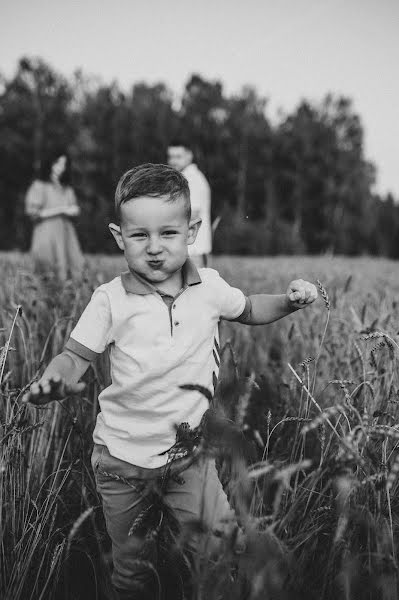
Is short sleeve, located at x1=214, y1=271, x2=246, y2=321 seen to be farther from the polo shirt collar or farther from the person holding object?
the person holding object

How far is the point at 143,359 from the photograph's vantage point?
4.89 ft

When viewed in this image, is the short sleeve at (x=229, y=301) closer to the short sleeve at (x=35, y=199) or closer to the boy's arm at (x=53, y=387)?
the boy's arm at (x=53, y=387)

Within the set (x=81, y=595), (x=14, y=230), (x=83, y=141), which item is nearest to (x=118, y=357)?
(x=81, y=595)

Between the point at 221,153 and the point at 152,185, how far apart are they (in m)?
33.5

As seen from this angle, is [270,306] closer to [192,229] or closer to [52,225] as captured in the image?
[192,229]

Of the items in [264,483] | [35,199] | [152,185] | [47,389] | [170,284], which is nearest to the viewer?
[47,389]

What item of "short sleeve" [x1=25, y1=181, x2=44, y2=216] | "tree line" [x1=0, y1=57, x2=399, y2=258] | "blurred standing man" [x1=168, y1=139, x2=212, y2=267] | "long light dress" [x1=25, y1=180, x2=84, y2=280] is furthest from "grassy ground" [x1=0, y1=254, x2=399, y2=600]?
"tree line" [x1=0, y1=57, x2=399, y2=258]

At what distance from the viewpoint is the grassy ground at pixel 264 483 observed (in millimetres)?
965

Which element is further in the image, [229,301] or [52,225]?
[52,225]

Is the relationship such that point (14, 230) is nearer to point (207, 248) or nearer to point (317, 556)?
point (207, 248)

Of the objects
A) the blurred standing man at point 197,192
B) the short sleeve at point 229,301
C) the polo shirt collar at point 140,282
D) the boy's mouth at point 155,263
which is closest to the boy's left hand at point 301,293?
the short sleeve at point 229,301

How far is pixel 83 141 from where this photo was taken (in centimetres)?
3056

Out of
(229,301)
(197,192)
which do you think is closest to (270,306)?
(229,301)

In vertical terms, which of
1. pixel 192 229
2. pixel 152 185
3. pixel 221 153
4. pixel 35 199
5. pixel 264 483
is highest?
pixel 221 153
